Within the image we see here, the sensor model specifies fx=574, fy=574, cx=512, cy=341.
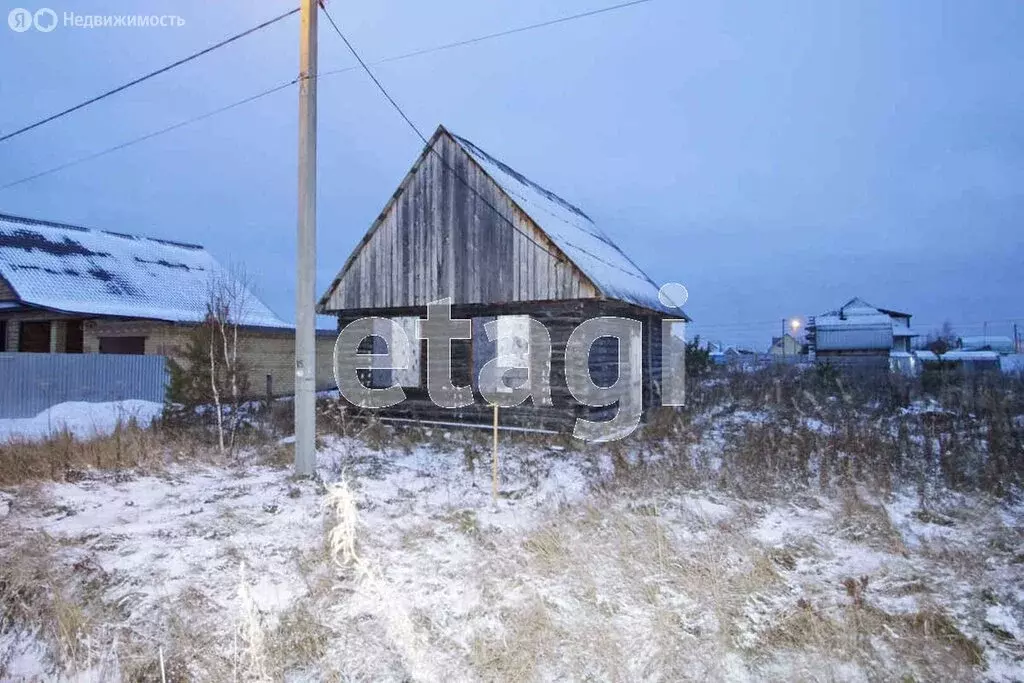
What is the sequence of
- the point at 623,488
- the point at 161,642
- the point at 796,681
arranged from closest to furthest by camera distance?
the point at 796,681 → the point at 161,642 → the point at 623,488

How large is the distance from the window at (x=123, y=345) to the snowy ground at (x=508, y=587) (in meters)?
12.8

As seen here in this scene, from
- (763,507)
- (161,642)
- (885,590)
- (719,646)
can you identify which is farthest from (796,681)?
(161,642)

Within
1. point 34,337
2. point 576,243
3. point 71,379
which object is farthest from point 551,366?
point 34,337

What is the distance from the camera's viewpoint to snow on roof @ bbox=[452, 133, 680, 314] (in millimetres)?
10312

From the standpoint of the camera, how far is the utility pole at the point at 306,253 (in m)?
6.91

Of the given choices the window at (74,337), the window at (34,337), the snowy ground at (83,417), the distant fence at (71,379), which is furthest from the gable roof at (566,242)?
the window at (34,337)

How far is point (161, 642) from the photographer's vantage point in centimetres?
338

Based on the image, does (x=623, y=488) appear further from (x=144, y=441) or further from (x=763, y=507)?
(x=144, y=441)

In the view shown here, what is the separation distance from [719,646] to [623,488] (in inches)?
131

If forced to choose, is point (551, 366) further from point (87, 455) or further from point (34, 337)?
point (34, 337)

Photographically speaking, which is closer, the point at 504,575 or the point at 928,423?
the point at 504,575

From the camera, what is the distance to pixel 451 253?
11078 millimetres

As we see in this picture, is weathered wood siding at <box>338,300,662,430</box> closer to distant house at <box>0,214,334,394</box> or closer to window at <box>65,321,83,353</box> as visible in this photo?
distant house at <box>0,214,334,394</box>

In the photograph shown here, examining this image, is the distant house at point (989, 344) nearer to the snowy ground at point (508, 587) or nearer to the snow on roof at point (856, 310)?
the snow on roof at point (856, 310)
